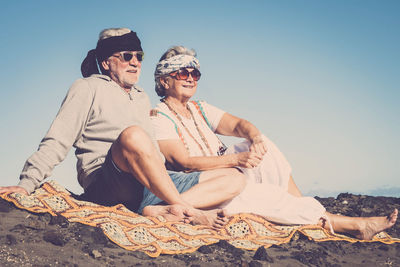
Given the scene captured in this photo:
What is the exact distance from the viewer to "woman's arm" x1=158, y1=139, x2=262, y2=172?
5102 mm

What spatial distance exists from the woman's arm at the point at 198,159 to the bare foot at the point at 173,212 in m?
0.75

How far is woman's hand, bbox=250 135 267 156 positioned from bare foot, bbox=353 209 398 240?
1.41 meters

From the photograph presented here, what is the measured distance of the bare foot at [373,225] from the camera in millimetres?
5156

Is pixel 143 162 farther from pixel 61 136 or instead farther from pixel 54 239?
pixel 54 239

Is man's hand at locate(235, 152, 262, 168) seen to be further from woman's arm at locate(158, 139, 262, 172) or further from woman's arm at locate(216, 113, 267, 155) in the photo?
woman's arm at locate(216, 113, 267, 155)

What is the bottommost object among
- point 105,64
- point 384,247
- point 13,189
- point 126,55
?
point 384,247

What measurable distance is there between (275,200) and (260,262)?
51.8 inches

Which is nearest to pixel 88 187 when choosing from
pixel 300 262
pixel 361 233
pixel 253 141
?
pixel 253 141

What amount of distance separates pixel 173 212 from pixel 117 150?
83 centimetres

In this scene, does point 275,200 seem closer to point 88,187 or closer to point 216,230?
point 216,230

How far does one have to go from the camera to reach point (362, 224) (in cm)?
518

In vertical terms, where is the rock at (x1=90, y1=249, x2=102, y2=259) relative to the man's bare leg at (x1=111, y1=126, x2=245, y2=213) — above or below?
below

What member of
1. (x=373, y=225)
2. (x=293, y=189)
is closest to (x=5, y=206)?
(x=293, y=189)

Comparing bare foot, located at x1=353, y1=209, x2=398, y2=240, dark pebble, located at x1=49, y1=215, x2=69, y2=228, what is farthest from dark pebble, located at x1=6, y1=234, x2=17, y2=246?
bare foot, located at x1=353, y1=209, x2=398, y2=240
